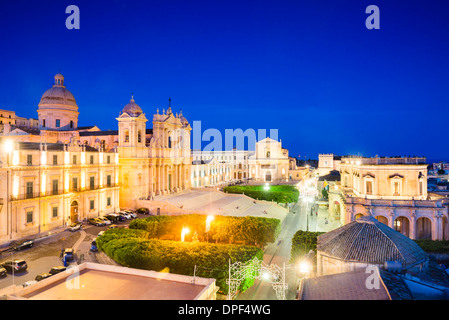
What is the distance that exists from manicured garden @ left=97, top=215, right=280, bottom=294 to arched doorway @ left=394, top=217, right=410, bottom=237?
42.9ft

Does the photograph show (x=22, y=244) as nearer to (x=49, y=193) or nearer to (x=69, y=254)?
(x=69, y=254)

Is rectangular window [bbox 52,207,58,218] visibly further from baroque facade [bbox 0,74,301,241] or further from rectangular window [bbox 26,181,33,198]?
rectangular window [bbox 26,181,33,198]

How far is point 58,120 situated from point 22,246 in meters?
29.3

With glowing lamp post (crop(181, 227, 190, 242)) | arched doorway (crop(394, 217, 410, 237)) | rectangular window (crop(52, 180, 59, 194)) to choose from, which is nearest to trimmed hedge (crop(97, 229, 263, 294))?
glowing lamp post (crop(181, 227, 190, 242))

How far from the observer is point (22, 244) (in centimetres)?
2638

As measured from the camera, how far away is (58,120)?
4931 centimetres

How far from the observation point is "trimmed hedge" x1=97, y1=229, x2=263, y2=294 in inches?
771

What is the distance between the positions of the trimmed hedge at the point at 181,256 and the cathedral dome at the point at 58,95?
116ft

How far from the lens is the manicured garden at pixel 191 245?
2022cm

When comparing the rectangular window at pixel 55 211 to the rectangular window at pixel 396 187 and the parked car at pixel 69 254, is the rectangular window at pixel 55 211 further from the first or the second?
the rectangular window at pixel 396 187

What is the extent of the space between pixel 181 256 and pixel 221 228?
10.3 metres

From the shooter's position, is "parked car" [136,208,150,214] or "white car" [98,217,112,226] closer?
"white car" [98,217,112,226]
